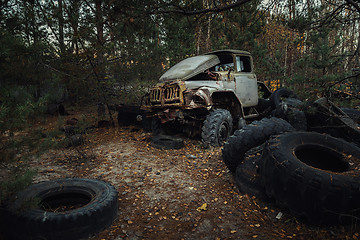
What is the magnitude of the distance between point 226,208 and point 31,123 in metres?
2.34

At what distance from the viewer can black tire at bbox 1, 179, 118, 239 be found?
1.90 m

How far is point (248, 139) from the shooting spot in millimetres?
3242

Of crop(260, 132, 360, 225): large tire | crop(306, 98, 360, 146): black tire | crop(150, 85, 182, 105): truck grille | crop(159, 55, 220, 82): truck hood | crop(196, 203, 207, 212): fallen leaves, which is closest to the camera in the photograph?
crop(260, 132, 360, 225): large tire

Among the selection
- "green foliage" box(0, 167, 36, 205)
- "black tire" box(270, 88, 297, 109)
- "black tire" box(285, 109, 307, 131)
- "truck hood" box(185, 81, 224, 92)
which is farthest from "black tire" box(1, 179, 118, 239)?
"black tire" box(270, 88, 297, 109)

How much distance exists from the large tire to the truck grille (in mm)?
2653

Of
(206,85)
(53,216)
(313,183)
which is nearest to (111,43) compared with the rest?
(206,85)

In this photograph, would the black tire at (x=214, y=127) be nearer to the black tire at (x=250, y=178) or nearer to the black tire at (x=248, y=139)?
the black tire at (x=248, y=139)

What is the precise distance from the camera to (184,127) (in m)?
5.86

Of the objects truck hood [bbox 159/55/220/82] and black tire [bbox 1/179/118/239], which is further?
truck hood [bbox 159/55/220/82]

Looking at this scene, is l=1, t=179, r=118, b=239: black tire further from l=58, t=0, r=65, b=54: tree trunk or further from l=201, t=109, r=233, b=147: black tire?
l=58, t=0, r=65, b=54: tree trunk

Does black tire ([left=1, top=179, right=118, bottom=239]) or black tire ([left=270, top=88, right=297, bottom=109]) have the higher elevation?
black tire ([left=270, top=88, right=297, bottom=109])

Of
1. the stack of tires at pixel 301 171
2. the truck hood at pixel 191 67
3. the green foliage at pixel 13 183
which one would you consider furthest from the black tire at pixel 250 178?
the truck hood at pixel 191 67

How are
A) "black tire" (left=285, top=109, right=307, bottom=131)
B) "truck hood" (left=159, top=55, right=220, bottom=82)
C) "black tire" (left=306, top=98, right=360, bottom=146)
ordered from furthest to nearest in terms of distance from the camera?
"truck hood" (left=159, top=55, right=220, bottom=82) < "black tire" (left=285, top=109, right=307, bottom=131) < "black tire" (left=306, top=98, right=360, bottom=146)

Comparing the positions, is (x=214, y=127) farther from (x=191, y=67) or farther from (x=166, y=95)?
(x=191, y=67)
